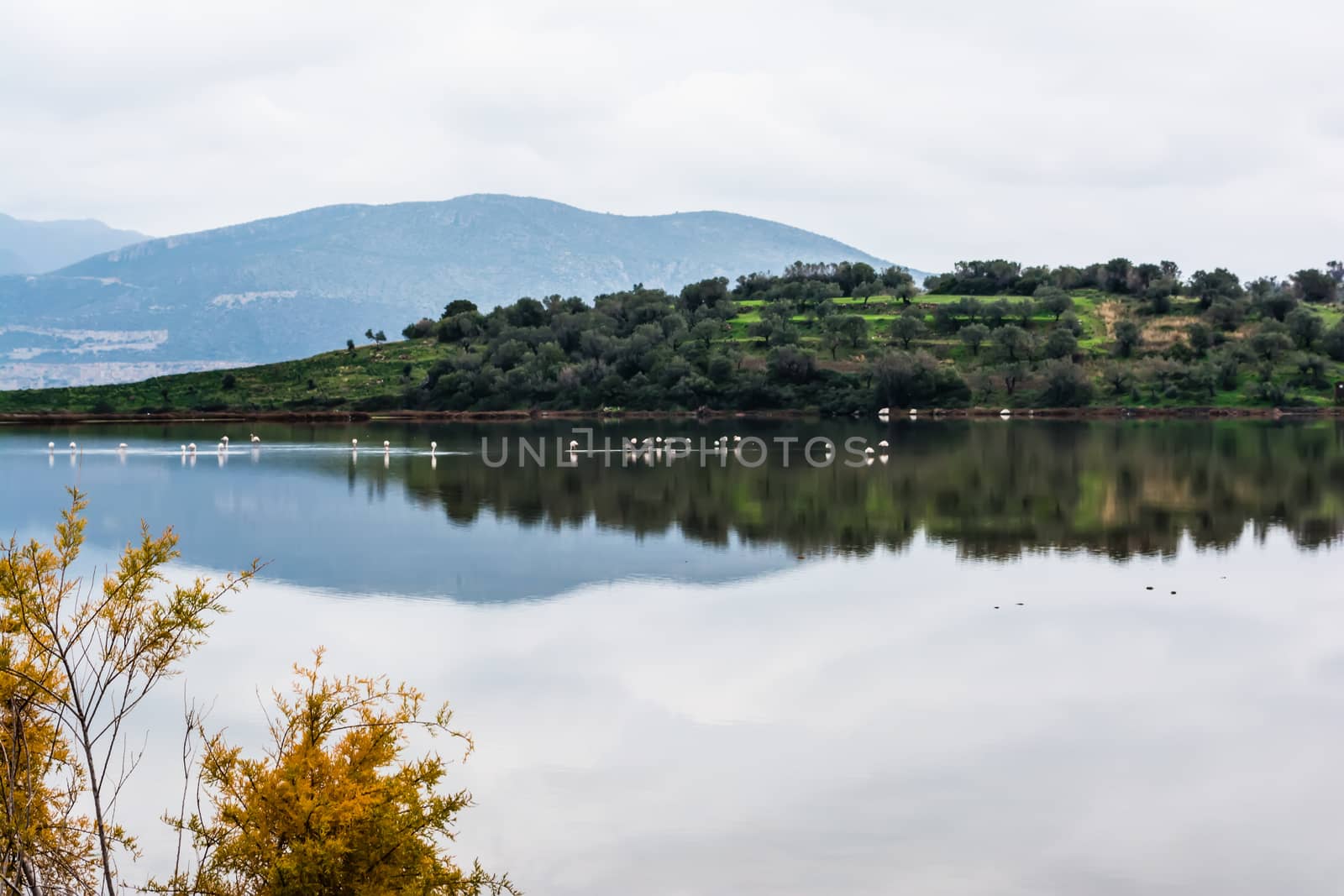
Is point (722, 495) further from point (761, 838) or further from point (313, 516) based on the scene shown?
point (761, 838)

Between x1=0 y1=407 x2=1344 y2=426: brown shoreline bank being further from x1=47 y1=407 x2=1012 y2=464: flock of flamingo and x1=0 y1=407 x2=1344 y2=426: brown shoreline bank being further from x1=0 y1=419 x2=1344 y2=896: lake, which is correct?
x1=0 y1=419 x2=1344 y2=896: lake

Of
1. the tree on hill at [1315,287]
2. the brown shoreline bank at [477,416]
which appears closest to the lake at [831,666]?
the brown shoreline bank at [477,416]

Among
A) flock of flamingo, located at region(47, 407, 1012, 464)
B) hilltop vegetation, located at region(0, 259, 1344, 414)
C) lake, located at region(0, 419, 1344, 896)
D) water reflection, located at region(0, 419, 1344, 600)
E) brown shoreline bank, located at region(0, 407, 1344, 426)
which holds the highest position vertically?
hilltop vegetation, located at region(0, 259, 1344, 414)

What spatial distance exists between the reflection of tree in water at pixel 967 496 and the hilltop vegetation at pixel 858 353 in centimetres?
4742

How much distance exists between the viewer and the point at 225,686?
19.6m

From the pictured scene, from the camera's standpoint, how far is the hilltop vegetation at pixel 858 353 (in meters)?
116

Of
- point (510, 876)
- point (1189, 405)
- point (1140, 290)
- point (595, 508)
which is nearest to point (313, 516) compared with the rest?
point (595, 508)

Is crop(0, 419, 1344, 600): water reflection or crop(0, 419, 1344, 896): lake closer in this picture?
crop(0, 419, 1344, 896): lake

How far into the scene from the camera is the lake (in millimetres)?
13344

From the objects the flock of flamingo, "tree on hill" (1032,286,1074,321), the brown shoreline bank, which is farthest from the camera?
"tree on hill" (1032,286,1074,321)

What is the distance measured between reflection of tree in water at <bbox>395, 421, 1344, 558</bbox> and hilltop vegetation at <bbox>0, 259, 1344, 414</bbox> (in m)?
47.4

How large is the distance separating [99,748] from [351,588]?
467 inches

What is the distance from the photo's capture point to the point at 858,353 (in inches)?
5007

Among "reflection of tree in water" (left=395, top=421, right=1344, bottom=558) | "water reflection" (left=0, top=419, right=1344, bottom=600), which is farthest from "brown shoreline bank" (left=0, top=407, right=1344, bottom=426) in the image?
"reflection of tree in water" (left=395, top=421, right=1344, bottom=558)
